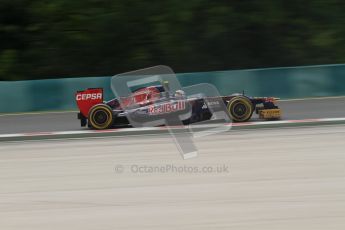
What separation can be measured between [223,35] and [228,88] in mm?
6235

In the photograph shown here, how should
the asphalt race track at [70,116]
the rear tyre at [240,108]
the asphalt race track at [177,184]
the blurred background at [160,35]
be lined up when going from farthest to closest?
the blurred background at [160,35] < the asphalt race track at [70,116] < the rear tyre at [240,108] < the asphalt race track at [177,184]

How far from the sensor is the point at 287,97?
50.7ft

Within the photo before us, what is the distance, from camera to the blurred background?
20.6 metres

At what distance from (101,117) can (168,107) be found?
1.27 metres

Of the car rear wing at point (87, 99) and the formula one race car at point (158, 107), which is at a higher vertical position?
the car rear wing at point (87, 99)

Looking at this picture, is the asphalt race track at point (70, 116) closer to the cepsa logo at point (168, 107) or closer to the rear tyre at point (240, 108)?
the rear tyre at point (240, 108)

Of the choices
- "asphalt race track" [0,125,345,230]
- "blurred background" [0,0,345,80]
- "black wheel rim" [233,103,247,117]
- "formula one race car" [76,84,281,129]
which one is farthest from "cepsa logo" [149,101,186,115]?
"blurred background" [0,0,345,80]

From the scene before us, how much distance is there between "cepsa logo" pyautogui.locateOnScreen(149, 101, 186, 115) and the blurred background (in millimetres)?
9873

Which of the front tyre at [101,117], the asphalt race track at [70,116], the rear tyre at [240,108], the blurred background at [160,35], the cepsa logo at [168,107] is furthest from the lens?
the blurred background at [160,35]

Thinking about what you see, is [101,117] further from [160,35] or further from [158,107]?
[160,35]

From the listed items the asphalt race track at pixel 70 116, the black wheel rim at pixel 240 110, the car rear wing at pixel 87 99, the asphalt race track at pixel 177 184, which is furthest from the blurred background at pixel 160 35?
the asphalt race track at pixel 177 184

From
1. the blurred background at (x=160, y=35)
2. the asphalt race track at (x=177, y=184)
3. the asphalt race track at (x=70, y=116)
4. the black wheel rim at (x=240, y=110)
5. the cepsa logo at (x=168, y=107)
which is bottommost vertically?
the asphalt race track at (x=177, y=184)

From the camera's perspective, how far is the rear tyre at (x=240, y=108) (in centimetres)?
1095

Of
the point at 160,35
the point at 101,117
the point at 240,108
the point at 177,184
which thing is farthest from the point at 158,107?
the point at 160,35
